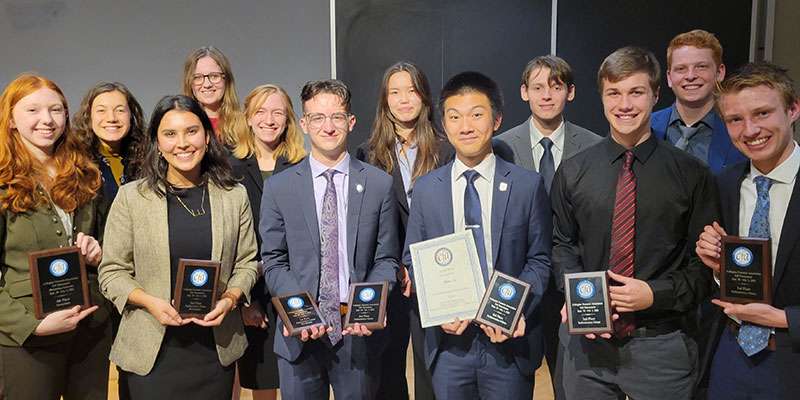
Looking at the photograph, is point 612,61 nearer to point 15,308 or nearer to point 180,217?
point 180,217

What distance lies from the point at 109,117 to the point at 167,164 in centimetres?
77

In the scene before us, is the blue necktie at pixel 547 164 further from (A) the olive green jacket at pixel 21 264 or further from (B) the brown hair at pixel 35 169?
(A) the olive green jacket at pixel 21 264

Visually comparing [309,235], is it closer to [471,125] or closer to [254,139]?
[471,125]

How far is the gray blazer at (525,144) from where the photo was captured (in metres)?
3.25

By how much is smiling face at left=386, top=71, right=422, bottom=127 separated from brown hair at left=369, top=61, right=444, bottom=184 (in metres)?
0.02

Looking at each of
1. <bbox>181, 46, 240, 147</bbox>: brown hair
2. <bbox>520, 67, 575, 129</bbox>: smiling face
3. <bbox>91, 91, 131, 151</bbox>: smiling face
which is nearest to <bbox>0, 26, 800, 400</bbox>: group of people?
<bbox>91, 91, 131, 151</bbox>: smiling face

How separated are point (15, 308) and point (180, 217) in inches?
28.2

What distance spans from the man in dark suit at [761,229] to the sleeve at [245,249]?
170 cm

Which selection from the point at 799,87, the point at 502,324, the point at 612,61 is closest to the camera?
the point at 502,324

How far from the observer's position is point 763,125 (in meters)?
2.13

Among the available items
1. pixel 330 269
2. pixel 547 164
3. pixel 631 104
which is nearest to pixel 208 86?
pixel 330 269

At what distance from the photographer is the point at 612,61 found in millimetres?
2381

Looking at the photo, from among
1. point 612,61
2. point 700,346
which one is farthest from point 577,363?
point 612,61

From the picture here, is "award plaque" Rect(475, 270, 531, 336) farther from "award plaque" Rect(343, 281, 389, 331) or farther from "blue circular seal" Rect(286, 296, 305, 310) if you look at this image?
"blue circular seal" Rect(286, 296, 305, 310)
